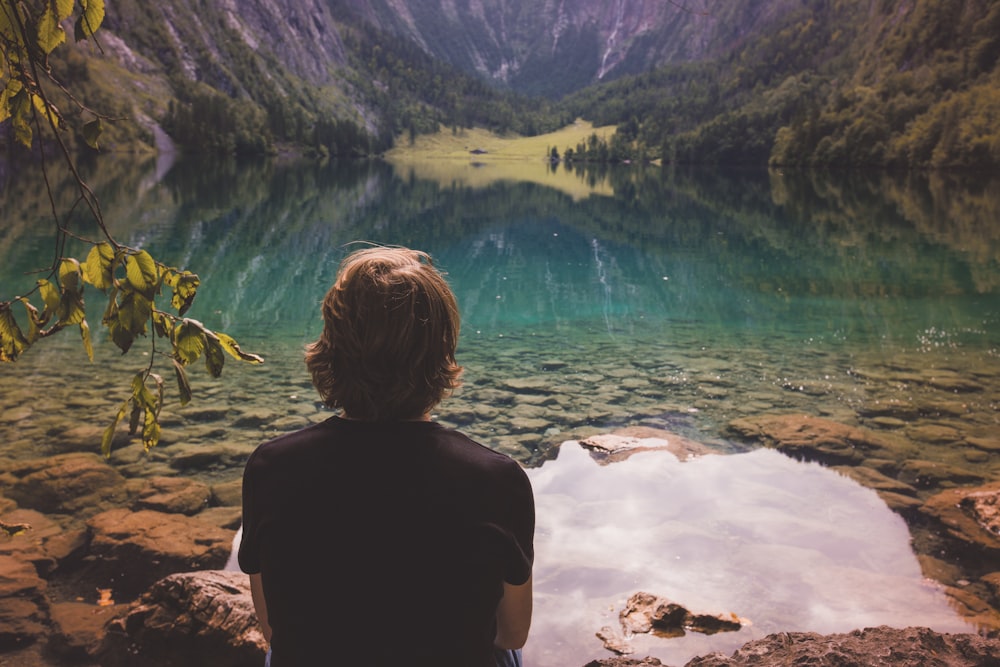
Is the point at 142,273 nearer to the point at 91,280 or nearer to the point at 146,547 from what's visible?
the point at 91,280

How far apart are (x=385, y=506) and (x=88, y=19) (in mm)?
1793

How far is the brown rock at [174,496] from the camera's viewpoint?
339 inches

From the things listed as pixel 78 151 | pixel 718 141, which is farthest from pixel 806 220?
pixel 718 141

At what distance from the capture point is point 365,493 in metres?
2.50

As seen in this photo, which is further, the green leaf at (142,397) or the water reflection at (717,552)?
the water reflection at (717,552)

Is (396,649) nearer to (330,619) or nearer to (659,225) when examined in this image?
(330,619)

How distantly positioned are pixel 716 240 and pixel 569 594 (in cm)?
3492

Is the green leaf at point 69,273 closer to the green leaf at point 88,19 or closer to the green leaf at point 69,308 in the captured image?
the green leaf at point 69,308

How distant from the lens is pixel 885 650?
430 cm

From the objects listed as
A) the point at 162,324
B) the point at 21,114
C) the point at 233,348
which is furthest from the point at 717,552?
the point at 21,114

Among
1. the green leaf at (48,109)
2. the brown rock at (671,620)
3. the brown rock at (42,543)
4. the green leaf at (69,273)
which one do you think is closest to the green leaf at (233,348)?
the green leaf at (69,273)

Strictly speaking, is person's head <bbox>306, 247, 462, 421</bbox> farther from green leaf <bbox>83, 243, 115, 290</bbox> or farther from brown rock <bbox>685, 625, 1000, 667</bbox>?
brown rock <bbox>685, 625, 1000, 667</bbox>

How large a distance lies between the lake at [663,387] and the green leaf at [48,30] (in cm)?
582

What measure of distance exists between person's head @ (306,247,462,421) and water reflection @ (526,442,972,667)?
4475 millimetres
